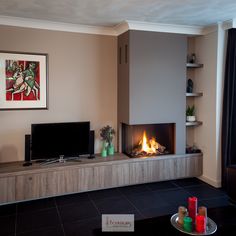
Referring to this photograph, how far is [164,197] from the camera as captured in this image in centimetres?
365

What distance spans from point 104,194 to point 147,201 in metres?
0.64

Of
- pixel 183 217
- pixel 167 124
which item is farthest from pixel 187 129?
pixel 183 217

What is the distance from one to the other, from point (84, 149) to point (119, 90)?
113 centimetres

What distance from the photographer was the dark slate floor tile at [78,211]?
Answer: 3047 millimetres

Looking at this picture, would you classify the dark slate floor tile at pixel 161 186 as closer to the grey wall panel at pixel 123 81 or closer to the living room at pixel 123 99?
the living room at pixel 123 99

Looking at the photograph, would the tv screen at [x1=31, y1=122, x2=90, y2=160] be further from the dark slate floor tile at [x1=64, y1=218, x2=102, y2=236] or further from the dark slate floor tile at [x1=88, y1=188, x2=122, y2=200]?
the dark slate floor tile at [x1=64, y1=218, x2=102, y2=236]

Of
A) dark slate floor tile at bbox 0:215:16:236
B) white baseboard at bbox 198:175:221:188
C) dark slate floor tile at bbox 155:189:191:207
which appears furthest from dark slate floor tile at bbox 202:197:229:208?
dark slate floor tile at bbox 0:215:16:236

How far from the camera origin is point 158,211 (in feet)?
10.6

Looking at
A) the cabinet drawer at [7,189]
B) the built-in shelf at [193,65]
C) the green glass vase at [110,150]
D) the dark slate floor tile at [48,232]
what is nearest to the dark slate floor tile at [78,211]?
the dark slate floor tile at [48,232]

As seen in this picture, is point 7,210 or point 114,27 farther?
point 114,27

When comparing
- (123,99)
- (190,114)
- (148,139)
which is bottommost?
(148,139)

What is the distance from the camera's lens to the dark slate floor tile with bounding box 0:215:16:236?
2.73 meters

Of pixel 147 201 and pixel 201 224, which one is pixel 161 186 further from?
pixel 201 224

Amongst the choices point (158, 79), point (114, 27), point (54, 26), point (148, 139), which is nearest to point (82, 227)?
point (148, 139)
